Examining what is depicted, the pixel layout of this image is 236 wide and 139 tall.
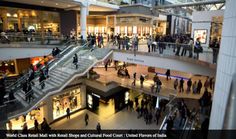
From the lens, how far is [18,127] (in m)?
13.9

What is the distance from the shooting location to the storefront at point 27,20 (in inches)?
680

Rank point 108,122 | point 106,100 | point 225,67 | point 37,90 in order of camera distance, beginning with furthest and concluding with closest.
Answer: point 106,100 < point 108,122 < point 37,90 < point 225,67

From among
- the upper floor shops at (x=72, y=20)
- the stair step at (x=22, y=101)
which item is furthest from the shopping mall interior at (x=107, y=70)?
the upper floor shops at (x=72, y=20)

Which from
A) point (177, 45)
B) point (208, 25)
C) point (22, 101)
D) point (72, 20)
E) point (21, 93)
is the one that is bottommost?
point (22, 101)

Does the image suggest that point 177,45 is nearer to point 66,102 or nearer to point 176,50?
point 176,50

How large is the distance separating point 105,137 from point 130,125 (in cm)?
300

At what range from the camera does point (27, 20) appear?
18.8 metres

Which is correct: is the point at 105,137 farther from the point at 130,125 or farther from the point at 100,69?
the point at 100,69

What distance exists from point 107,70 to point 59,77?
10.4 metres

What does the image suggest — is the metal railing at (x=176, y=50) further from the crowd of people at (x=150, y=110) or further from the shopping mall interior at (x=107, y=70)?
the crowd of people at (x=150, y=110)

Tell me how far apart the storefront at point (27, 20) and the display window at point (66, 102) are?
25.6 feet

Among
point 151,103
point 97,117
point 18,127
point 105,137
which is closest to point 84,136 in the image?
point 105,137

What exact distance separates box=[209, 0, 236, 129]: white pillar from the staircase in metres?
8.99

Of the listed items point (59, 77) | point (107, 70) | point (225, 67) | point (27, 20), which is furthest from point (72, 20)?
point (225, 67)
